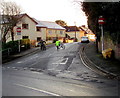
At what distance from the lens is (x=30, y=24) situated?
4684cm

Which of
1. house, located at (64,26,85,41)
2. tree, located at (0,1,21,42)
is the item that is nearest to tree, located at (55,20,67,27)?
house, located at (64,26,85,41)

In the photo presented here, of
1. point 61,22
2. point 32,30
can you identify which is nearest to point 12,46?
point 32,30

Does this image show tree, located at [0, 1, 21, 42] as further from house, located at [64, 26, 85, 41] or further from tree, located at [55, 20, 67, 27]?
tree, located at [55, 20, 67, 27]

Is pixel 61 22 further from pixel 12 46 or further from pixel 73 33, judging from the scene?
pixel 12 46

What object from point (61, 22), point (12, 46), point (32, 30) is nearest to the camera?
point (12, 46)

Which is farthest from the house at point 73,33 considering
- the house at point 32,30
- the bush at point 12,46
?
the bush at point 12,46

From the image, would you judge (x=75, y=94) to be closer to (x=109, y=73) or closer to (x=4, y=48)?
(x=109, y=73)

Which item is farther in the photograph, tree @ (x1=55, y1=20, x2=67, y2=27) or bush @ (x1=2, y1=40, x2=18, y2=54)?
tree @ (x1=55, y1=20, x2=67, y2=27)

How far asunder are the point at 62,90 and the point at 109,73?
4164 millimetres

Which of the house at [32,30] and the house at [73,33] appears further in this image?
the house at [73,33]

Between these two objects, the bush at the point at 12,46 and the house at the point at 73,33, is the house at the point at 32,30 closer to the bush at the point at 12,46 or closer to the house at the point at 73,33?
the bush at the point at 12,46

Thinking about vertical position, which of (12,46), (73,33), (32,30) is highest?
(73,33)

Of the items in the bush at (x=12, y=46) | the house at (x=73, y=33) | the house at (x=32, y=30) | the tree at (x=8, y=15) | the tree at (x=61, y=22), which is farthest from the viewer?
the tree at (x=61, y=22)

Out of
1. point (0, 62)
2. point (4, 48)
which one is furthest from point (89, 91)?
point (4, 48)
